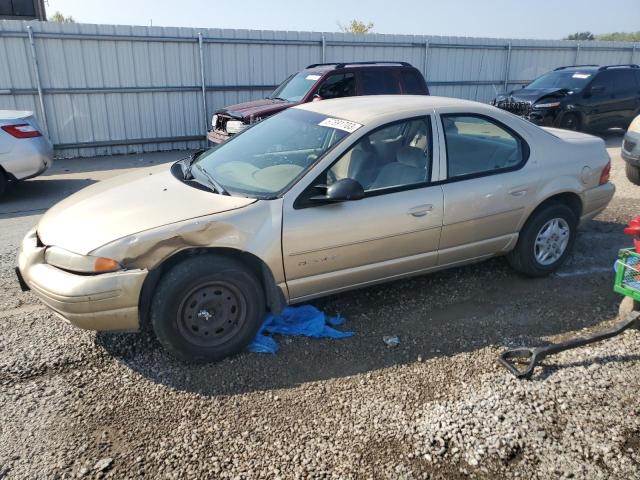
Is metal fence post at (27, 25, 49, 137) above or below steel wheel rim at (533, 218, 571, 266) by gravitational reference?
above

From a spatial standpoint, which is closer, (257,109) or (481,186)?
(481,186)

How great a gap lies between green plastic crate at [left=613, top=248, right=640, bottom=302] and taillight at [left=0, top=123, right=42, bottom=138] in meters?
7.89

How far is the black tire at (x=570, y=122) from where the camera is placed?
12.5 meters

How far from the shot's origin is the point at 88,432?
2926mm

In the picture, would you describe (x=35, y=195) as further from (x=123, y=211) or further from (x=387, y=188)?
(x=387, y=188)

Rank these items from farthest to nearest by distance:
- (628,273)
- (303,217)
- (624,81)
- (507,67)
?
(507,67)
(624,81)
(628,273)
(303,217)

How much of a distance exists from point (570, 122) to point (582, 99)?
0.58m

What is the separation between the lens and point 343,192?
3.53 meters

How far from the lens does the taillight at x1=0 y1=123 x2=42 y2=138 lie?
7738mm

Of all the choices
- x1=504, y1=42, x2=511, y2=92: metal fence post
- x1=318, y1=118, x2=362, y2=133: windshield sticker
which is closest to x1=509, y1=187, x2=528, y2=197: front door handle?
x1=318, y1=118, x2=362, y2=133: windshield sticker

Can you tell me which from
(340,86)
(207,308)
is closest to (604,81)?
(340,86)

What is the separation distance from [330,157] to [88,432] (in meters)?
2.27

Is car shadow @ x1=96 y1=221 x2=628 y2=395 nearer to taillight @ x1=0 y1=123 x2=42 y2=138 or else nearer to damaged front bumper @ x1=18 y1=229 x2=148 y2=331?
damaged front bumper @ x1=18 y1=229 x2=148 y2=331

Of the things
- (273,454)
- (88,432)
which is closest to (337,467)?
(273,454)
